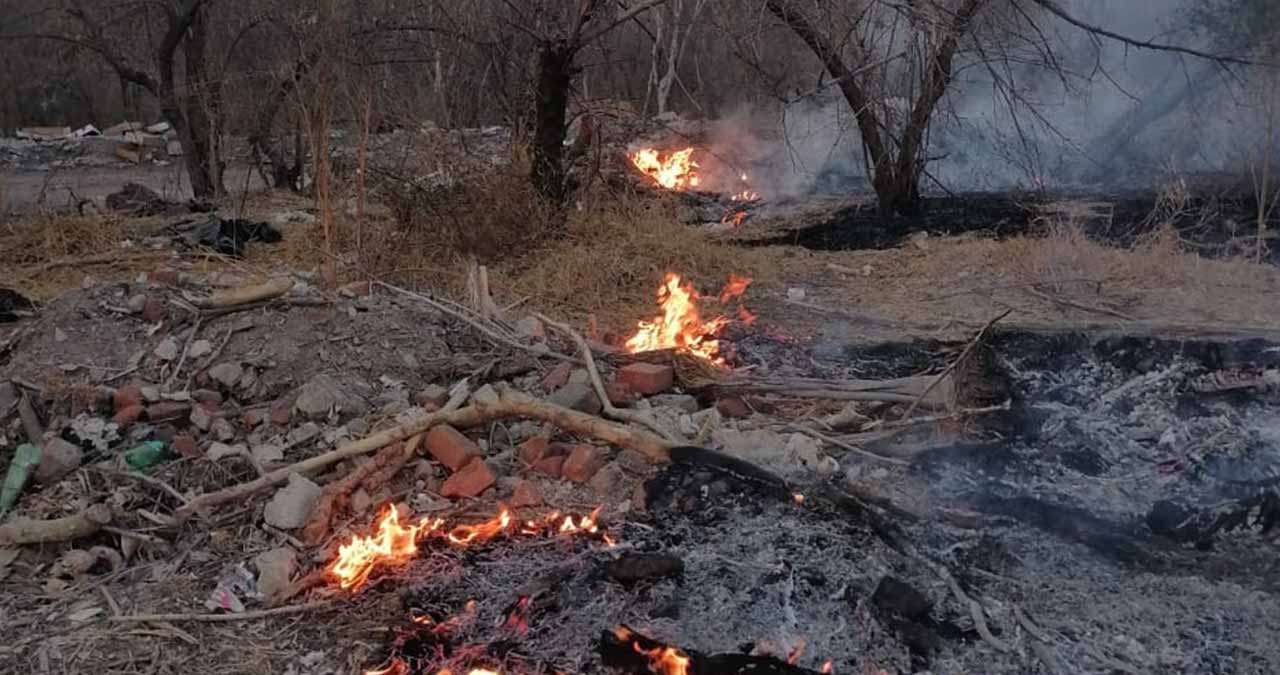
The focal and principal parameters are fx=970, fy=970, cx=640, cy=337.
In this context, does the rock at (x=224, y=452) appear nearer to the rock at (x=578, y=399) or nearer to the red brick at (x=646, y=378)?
the rock at (x=578, y=399)

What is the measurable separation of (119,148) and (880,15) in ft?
52.1

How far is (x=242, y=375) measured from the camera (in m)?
4.62

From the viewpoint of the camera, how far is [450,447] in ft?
13.1

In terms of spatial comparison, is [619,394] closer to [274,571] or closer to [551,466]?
[551,466]

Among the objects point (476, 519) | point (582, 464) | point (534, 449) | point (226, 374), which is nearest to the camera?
point (476, 519)

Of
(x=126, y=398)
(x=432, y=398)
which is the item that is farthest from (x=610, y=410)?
(x=126, y=398)

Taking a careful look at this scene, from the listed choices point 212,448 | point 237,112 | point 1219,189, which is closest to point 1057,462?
point 212,448

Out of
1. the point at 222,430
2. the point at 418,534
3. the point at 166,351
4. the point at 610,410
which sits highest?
the point at 166,351

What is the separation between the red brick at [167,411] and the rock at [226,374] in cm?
25

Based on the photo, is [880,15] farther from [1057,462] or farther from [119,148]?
[119,148]

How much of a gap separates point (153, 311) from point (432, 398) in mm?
1664

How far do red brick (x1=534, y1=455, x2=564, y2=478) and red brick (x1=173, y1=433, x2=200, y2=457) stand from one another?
1441 mm

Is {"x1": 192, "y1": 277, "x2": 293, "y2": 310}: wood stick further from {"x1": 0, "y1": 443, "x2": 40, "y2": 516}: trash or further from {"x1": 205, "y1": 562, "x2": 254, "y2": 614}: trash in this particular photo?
{"x1": 205, "y1": 562, "x2": 254, "y2": 614}: trash

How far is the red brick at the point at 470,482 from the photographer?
3.86 metres
